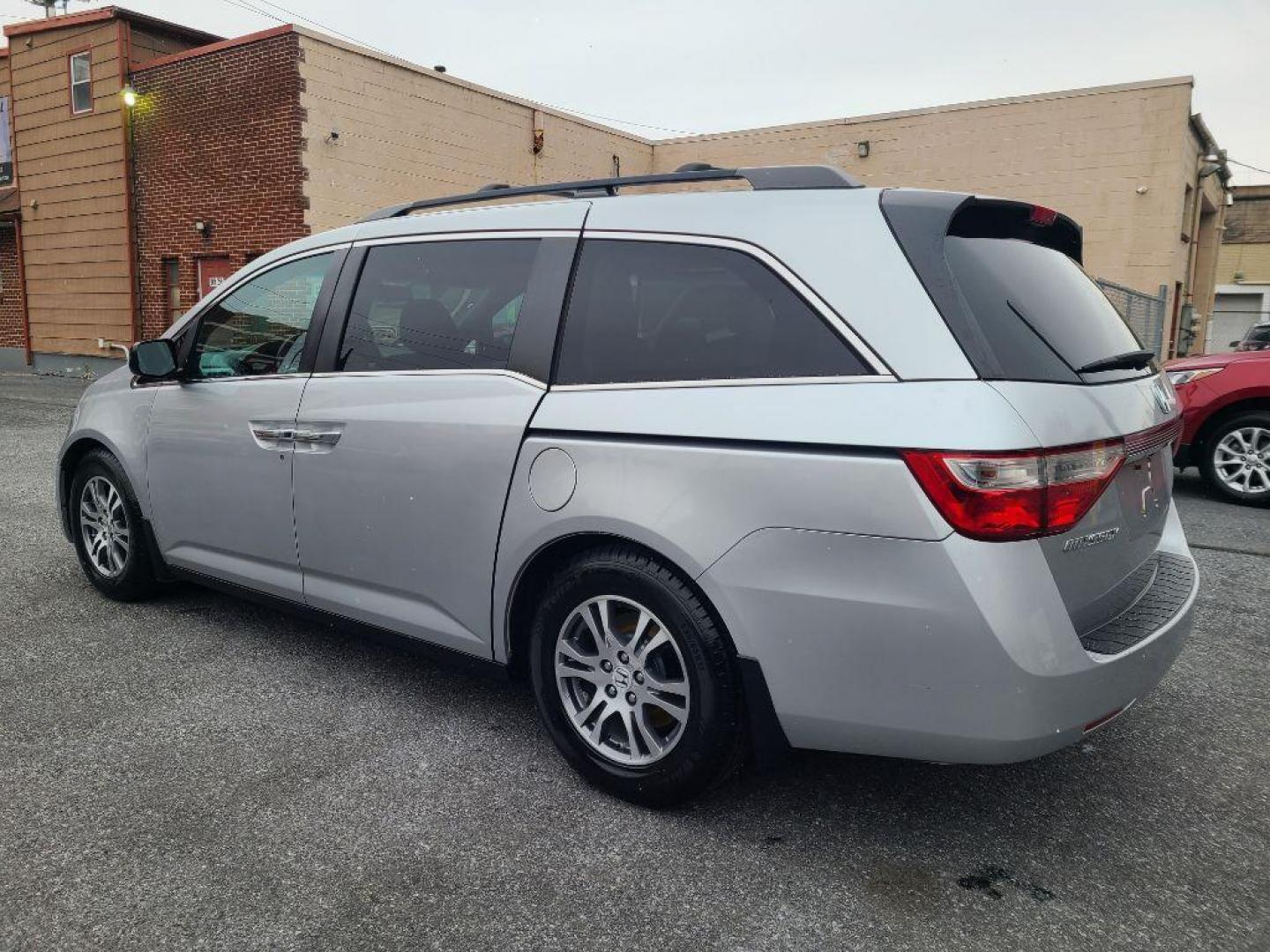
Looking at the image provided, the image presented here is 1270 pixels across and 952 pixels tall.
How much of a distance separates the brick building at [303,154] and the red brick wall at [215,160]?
0.12 ft

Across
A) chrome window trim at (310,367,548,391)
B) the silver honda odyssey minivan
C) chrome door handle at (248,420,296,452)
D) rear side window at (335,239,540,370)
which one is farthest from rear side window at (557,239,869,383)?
chrome door handle at (248,420,296,452)

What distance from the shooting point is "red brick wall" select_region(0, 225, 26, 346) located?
20.8 meters

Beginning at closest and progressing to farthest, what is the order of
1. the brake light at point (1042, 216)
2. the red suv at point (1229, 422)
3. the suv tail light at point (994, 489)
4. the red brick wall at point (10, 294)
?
the suv tail light at point (994, 489) → the brake light at point (1042, 216) → the red suv at point (1229, 422) → the red brick wall at point (10, 294)

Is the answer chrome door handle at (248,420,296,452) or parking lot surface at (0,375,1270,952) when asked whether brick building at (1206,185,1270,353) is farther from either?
chrome door handle at (248,420,296,452)

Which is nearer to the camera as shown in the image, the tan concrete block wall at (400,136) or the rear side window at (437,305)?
the rear side window at (437,305)

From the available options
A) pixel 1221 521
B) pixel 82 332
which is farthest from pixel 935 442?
pixel 82 332

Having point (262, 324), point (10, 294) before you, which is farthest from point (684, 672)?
point (10, 294)

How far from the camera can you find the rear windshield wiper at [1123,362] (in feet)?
8.41

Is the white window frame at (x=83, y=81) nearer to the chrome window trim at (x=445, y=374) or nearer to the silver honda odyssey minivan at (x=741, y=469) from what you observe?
the silver honda odyssey minivan at (x=741, y=469)

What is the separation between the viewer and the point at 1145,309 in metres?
14.7

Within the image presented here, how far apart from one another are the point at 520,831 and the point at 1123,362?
7.22ft

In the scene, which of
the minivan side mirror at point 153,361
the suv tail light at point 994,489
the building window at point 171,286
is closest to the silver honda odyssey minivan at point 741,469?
the suv tail light at point 994,489

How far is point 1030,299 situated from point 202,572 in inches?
136

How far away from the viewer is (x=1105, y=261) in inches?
658
